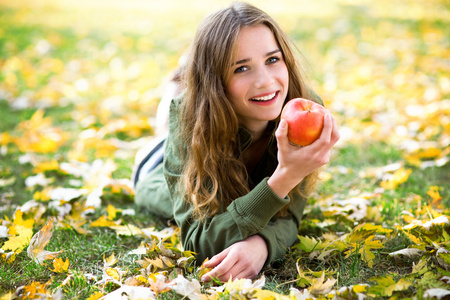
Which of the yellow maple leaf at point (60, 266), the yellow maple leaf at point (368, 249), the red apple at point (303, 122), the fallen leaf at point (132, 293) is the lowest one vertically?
the yellow maple leaf at point (60, 266)

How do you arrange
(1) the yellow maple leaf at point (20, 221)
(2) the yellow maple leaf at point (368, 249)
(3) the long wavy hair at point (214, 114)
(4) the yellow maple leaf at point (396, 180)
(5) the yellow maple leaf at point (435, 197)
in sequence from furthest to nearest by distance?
(4) the yellow maple leaf at point (396, 180)
(5) the yellow maple leaf at point (435, 197)
(1) the yellow maple leaf at point (20, 221)
(3) the long wavy hair at point (214, 114)
(2) the yellow maple leaf at point (368, 249)

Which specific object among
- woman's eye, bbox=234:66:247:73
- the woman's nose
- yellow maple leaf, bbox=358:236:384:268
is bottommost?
yellow maple leaf, bbox=358:236:384:268

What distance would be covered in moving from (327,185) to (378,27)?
5436 mm

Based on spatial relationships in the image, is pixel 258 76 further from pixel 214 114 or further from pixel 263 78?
pixel 214 114

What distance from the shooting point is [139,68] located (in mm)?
6207

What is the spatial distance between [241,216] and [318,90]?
161cm

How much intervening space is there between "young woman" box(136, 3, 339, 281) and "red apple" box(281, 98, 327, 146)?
72 mm

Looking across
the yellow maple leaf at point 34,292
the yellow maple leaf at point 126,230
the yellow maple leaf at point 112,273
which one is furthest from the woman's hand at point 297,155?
the yellow maple leaf at point 34,292

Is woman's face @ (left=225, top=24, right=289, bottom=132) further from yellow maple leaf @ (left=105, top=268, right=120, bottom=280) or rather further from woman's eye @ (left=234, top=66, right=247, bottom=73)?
yellow maple leaf @ (left=105, top=268, right=120, bottom=280)

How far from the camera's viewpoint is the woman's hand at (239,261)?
193 cm

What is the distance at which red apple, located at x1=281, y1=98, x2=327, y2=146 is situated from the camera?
1.77 meters

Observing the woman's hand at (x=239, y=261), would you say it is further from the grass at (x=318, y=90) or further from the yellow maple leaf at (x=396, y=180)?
the yellow maple leaf at (x=396, y=180)

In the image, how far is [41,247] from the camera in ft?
7.06

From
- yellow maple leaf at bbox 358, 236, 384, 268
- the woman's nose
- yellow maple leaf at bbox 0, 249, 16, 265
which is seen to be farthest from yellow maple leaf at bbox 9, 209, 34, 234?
yellow maple leaf at bbox 358, 236, 384, 268
